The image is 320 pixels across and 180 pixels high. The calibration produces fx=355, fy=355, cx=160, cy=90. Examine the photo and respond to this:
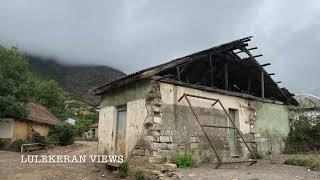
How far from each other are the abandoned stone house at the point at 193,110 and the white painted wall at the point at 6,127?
14.8 metres

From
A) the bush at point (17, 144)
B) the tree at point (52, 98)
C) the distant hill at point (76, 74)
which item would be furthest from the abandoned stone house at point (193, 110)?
the distant hill at point (76, 74)

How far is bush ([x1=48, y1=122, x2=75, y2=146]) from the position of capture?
1141 inches

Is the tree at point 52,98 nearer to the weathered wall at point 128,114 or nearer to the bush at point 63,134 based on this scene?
the bush at point 63,134

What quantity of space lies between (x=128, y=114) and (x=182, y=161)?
2655mm

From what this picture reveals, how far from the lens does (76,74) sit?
104750 mm

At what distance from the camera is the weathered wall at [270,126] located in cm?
1597

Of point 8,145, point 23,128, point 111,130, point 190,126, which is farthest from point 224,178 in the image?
point 23,128

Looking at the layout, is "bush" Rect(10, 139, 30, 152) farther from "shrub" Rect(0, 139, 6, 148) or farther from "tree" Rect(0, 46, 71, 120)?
"tree" Rect(0, 46, 71, 120)

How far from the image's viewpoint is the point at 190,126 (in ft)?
41.1

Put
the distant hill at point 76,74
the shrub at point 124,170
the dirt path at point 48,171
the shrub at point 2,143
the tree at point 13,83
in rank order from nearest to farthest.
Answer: the shrub at point 124,170 → the dirt path at point 48,171 → the tree at point 13,83 → the shrub at point 2,143 → the distant hill at point 76,74

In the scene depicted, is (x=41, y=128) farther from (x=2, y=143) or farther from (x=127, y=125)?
Answer: (x=127, y=125)

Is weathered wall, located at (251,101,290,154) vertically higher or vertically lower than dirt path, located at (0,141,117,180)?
higher

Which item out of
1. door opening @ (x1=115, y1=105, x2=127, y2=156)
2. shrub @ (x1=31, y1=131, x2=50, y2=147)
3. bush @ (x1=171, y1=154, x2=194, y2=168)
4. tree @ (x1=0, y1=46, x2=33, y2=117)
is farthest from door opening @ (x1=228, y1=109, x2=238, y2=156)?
tree @ (x1=0, y1=46, x2=33, y2=117)

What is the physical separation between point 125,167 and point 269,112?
827cm
